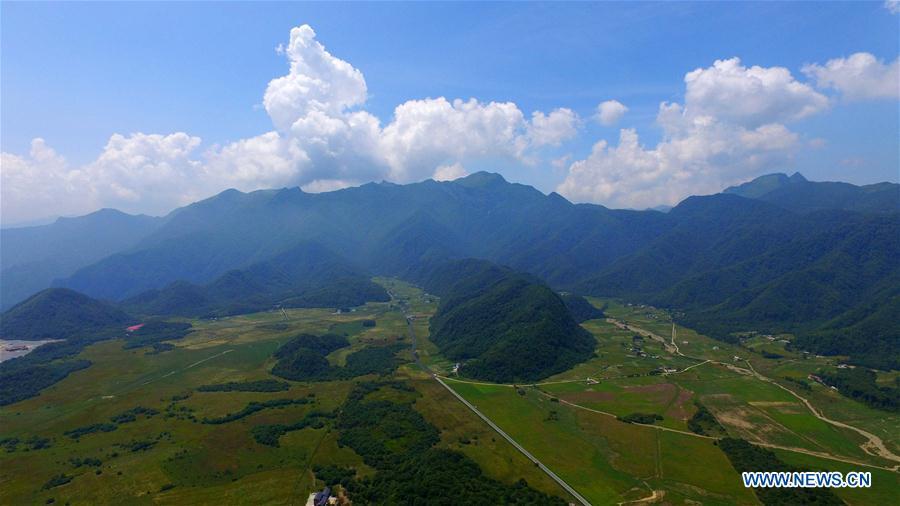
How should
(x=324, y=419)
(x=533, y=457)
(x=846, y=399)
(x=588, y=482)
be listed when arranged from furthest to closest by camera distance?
(x=846, y=399) < (x=324, y=419) < (x=533, y=457) < (x=588, y=482)

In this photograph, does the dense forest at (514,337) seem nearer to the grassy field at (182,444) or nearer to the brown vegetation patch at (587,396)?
the brown vegetation patch at (587,396)

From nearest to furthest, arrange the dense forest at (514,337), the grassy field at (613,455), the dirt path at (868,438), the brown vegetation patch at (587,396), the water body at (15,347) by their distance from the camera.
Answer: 1. the grassy field at (613,455)
2. the dirt path at (868,438)
3. the brown vegetation patch at (587,396)
4. the dense forest at (514,337)
5. the water body at (15,347)

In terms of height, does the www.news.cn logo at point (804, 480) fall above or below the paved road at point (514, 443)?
below

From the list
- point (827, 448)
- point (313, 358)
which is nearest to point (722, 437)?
point (827, 448)

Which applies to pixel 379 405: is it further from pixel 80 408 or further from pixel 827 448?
pixel 827 448

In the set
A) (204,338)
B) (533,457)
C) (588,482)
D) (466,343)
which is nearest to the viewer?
(588,482)

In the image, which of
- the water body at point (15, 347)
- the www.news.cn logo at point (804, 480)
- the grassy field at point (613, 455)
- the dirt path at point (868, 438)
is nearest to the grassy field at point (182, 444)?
the grassy field at point (613, 455)

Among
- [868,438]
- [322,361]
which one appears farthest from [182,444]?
[868,438]
